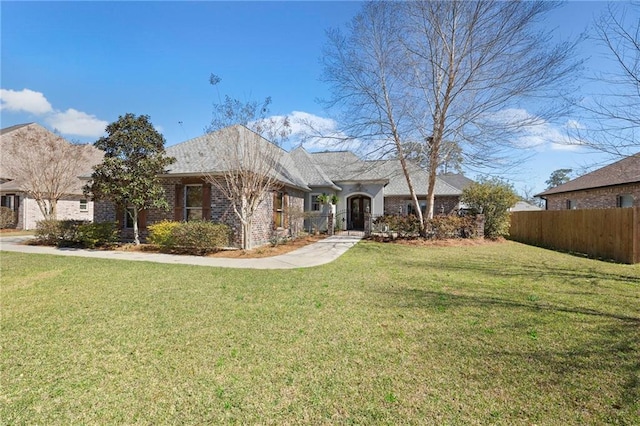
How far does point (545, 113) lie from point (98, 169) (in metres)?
19.3

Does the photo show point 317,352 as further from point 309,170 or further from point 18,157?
point 18,157

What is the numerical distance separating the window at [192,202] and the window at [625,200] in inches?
858

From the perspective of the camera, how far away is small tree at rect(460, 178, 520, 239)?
57.4 ft

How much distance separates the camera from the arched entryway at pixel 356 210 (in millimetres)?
22570

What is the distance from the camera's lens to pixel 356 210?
22938 millimetres

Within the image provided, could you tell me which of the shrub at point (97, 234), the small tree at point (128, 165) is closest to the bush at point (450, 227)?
the small tree at point (128, 165)

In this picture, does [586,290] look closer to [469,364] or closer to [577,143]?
[577,143]

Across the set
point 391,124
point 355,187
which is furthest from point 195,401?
point 355,187

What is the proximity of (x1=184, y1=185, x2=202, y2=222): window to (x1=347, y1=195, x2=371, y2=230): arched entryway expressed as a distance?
457 inches

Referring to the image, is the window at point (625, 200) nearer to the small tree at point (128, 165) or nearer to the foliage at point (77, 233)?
the small tree at point (128, 165)

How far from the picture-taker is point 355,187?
21.3m

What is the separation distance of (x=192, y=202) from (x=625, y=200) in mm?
22454

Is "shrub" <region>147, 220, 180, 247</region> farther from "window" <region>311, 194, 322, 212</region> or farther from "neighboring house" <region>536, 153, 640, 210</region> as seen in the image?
"neighboring house" <region>536, 153, 640, 210</region>

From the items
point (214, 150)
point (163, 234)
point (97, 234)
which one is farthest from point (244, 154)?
point (97, 234)
